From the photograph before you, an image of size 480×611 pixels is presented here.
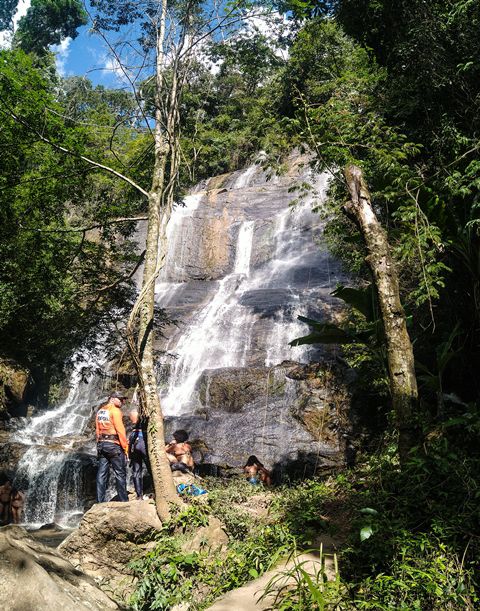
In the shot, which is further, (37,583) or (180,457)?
(180,457)

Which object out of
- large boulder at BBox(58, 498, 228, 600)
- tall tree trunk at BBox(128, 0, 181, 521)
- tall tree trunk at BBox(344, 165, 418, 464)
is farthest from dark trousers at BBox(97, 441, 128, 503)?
tall tree trunk at BBox(344, 165, 418, 464)

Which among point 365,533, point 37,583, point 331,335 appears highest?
point 331,335

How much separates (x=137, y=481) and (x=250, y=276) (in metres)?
14.7

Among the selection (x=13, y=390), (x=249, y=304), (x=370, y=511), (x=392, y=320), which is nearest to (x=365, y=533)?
(x=370, y=511)

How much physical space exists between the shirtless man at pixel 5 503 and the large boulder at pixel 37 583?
24.1 feet

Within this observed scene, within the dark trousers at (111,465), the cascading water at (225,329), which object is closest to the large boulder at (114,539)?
the dark trousers at (111,465)

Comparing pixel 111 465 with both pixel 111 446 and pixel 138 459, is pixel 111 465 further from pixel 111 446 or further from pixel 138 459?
pixel 138 459

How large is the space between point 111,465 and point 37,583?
512 cm

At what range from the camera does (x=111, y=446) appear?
22.9ft

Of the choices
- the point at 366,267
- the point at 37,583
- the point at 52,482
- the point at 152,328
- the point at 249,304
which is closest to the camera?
the point at 37,583

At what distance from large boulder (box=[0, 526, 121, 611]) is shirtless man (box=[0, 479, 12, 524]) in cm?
734

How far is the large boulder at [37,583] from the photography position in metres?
2.04

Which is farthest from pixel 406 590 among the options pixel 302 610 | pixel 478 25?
pixel 478 25

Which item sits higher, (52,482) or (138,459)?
(138,459)
